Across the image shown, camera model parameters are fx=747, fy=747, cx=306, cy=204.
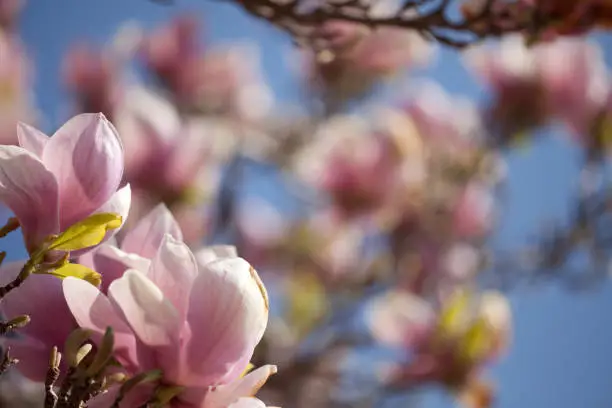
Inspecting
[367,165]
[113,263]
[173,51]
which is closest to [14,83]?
[173,51]

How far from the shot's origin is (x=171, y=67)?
2037 mm

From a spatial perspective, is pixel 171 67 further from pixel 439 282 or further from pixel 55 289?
pixel 55 289

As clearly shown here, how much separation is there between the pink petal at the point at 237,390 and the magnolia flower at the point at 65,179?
0.39 feet

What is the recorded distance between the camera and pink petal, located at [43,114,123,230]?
42 centimetres

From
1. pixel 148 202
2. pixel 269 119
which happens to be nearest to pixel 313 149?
pixel 269 119

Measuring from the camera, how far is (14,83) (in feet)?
5.24

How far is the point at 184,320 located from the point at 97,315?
5cm

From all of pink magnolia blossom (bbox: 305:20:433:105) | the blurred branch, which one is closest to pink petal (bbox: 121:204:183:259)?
the blurred branch

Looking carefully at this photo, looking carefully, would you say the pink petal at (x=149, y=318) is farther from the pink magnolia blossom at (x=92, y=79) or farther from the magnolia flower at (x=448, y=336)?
the pink magnolia blossom at (x=92, y=79)

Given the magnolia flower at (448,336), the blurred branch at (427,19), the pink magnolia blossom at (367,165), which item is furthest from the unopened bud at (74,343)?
the pink magnolia blossom at (367,165)

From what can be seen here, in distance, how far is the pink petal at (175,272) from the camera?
1.31 ft

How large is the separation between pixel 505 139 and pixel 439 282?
426mm

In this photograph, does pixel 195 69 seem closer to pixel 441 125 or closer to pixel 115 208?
pixel 441 125

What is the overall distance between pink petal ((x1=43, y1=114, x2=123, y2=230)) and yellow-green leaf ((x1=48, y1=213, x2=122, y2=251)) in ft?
0.04
